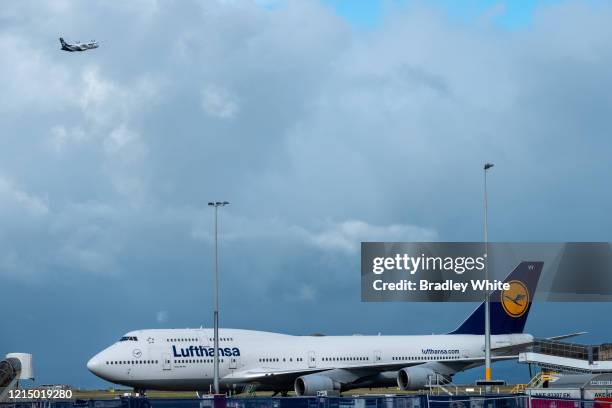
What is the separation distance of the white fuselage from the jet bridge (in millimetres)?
10486

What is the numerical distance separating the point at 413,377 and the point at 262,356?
9.97m

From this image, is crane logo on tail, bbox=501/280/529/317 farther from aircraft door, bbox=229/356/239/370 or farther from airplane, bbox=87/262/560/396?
aircraft door, bbox=229/356/239/370

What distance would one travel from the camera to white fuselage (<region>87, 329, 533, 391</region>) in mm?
65750

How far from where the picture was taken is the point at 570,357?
6106cm

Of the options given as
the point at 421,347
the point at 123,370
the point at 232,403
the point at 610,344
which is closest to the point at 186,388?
the point at 123,370

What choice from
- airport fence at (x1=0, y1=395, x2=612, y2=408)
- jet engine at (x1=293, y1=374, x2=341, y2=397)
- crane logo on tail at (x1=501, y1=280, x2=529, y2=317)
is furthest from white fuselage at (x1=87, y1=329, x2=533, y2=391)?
airport fence at (x1=0, y1=395, x2=612, y2=408)

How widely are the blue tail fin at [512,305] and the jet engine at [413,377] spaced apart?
35.8 ft

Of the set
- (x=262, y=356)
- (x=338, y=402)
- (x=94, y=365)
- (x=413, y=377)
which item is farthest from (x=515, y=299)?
(x=338, y=402)

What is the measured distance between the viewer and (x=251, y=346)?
69500mm

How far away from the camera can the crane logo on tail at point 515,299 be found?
78.5 metres

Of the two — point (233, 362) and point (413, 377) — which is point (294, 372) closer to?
point (233, 362)

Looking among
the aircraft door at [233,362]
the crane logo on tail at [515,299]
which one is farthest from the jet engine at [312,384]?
the crane logo on tail at [515,299]

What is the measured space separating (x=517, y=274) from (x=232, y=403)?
47.1 m

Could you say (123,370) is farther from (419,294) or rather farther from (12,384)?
(419,294)
